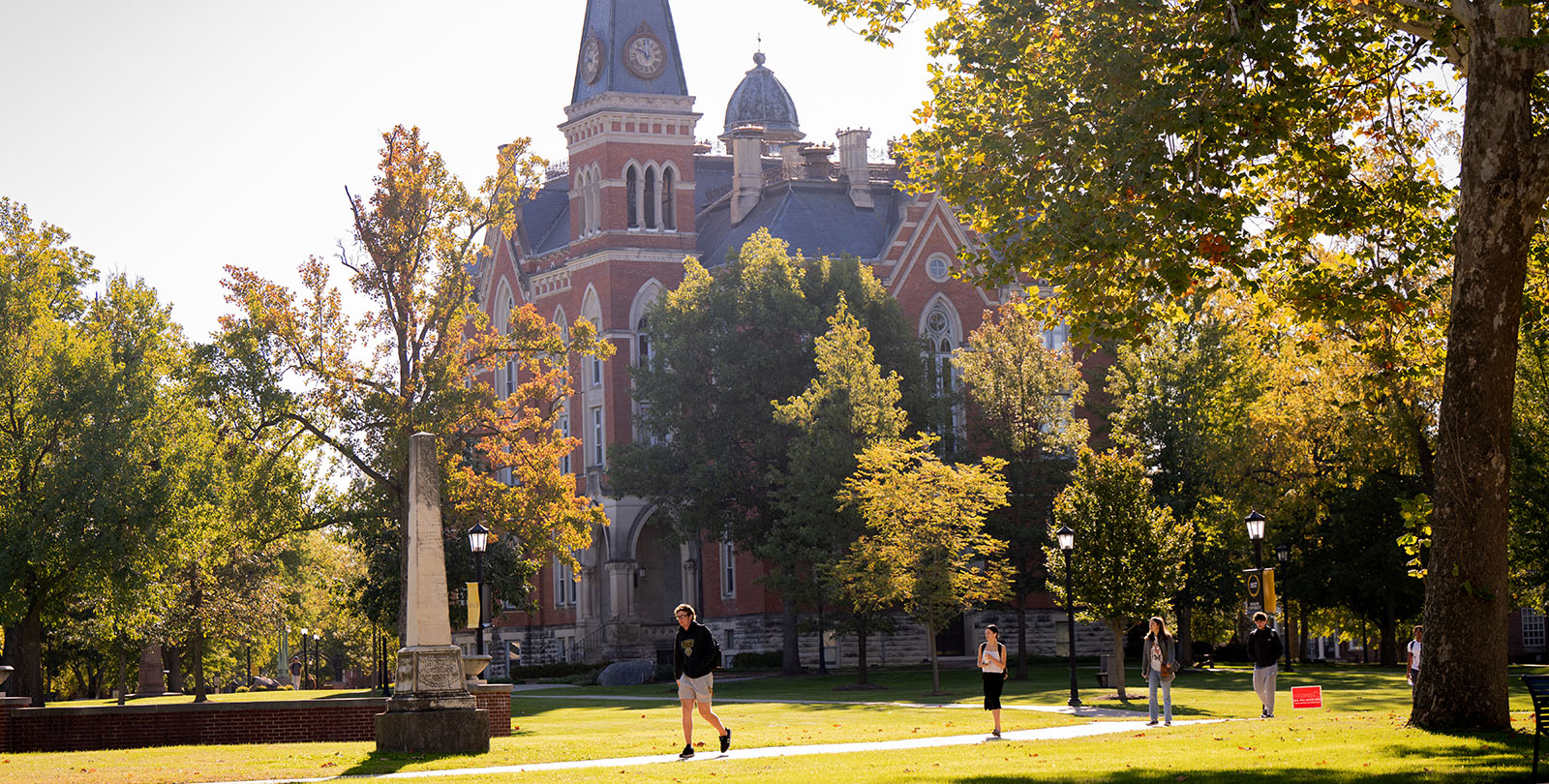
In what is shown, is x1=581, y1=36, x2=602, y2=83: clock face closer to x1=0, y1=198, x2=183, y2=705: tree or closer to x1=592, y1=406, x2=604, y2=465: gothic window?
x1=592, y1=406, x2=604, y2=465: gothic window

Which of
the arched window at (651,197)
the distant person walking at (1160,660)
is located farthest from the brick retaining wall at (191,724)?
the arched window at (651,197)

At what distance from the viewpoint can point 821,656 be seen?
2186 inches

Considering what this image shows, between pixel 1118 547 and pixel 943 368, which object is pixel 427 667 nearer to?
pixel 1118 547

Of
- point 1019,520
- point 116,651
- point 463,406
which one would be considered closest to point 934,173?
point 463,406

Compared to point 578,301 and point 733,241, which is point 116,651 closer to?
point 578,301

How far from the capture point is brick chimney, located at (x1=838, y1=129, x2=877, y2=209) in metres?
69.1

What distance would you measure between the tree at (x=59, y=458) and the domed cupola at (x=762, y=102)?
4390 centimetres

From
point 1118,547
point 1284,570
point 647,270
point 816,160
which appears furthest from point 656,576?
point 1118,547

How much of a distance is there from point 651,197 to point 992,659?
42274 millimetres

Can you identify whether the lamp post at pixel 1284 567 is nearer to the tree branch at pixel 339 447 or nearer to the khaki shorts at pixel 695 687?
the tree branch at pixel 339 447

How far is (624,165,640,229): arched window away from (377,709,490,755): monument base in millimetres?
43919

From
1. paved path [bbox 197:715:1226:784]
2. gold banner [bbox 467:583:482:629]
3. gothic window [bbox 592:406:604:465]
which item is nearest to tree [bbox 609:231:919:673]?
gothic window [bbox 592:406:604:465]

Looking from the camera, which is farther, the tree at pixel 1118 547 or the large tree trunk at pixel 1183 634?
the large tree trunk at pixel 1183 634

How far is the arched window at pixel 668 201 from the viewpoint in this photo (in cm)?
6481
